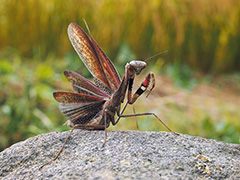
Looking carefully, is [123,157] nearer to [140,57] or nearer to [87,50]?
[87,50]

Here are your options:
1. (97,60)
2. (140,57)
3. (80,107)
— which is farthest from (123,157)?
(140,57)

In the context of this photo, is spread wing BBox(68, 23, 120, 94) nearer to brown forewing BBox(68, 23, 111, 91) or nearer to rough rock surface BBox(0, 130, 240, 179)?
brown forewing BBox(68, 23, 111, 91)

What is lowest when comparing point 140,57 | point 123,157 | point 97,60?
point 140,57

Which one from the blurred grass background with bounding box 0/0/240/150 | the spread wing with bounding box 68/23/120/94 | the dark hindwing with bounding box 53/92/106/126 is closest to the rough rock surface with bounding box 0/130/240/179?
the dark hindwing with bounding box 53/92/106/126

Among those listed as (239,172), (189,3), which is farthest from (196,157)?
(189,3)

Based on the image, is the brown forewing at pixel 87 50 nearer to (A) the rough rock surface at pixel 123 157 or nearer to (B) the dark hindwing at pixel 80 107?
(B) the dark hindwing at pixel 80 107

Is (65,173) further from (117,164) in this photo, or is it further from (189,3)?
(189,3)

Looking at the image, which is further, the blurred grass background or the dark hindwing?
the blurred grass background
